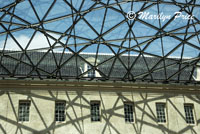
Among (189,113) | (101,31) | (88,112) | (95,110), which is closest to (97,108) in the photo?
(95,110)

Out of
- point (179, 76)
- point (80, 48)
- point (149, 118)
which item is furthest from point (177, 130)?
point (80, 48)

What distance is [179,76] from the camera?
42.5 meters

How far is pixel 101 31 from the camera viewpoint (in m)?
37.0

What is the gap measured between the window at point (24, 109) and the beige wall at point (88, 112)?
25.5 inches

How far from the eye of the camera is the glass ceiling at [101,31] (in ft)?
113

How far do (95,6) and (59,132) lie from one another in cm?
1551

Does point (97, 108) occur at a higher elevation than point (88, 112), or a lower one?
higher

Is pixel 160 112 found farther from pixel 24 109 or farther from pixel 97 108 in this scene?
pixel 24 109

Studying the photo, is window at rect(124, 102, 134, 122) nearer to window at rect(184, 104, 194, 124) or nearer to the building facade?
the building facade

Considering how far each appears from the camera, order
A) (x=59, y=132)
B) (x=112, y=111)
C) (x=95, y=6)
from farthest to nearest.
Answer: (x=112, y=111), (x=59, y=132), (x=95, y=6)

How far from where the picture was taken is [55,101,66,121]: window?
39375mm

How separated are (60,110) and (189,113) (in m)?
17.6

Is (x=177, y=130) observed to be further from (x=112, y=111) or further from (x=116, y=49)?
(x=116, y=49)

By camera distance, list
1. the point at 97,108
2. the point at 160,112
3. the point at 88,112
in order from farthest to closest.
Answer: the point at 160,112 < the point at 97,108 < the point at 88,112
